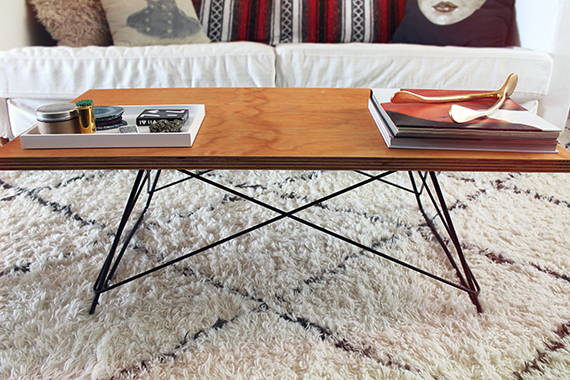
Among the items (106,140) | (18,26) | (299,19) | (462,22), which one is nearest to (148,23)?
(18,26)

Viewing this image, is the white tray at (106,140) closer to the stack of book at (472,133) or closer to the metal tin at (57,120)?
the metal tin at (57,120)

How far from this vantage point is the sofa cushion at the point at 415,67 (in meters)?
1.57

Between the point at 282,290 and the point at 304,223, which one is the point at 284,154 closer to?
the point at 304,223

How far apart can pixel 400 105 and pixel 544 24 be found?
4.24ft

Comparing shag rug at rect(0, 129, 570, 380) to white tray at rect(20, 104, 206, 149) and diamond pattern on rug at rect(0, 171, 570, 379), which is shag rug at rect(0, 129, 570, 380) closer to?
diamond pattern on rug at rect(0, 171, 570, 379)

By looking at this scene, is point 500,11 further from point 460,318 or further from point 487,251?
point 460,318

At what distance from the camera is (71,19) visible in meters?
1.70

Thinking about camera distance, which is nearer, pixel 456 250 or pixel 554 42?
pixel 456 250

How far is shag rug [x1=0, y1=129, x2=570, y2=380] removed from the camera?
73 centimetres

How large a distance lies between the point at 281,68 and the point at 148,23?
0.61m

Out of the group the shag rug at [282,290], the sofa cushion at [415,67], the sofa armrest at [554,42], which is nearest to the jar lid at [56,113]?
the shag rug at [282,290]

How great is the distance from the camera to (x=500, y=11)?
5.78 ft

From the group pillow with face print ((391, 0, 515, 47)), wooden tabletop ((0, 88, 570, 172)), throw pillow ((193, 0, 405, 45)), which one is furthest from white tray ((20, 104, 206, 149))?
pillow with face print ((391, 0, 515, 47))

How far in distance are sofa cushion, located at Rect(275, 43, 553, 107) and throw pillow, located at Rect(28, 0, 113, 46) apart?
82cm
